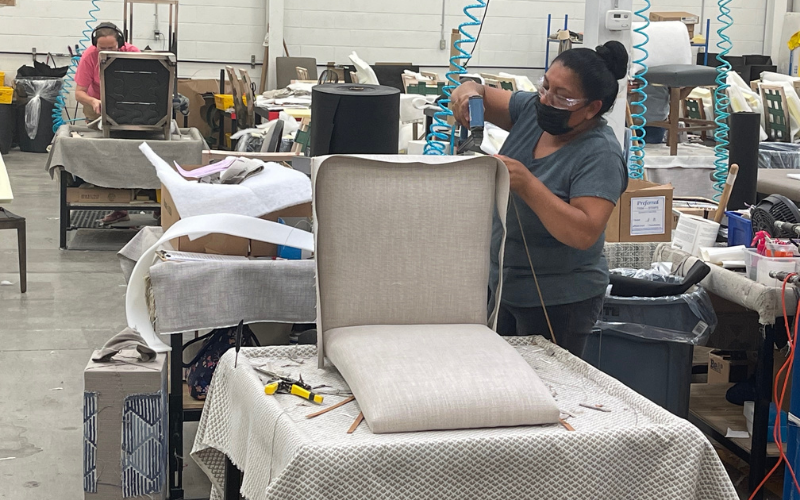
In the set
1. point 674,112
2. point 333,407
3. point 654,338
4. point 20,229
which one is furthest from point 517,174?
point 674,112

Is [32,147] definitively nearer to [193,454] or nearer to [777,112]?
[777,112]

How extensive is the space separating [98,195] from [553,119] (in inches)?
173

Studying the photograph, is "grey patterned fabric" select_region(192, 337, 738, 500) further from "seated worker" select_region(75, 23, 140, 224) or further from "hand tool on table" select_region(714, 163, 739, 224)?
"seated worker" select_region(75, 23, 140, 224)

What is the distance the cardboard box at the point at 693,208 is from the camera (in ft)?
11.7

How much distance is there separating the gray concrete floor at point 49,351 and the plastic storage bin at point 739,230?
6.11ft

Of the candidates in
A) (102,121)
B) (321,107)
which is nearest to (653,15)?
(102,121)

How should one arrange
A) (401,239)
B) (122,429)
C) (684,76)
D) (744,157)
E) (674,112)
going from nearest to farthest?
(401,239) → (122,429) → (744,157) → (684,76) → (674,112)

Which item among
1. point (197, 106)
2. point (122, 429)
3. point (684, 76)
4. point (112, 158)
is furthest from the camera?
point (197, 106)

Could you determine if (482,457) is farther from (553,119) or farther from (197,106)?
(197,106)

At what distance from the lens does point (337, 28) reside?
11.6 m

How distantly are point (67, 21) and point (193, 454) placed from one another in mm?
9721

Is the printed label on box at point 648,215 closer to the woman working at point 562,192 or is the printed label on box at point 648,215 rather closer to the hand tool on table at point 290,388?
the woman working at point 562,192

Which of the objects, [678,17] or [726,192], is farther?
[678,17]

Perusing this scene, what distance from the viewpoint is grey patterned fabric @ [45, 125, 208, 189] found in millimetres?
5723
